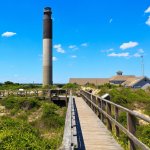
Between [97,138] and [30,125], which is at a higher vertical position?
[97,138]

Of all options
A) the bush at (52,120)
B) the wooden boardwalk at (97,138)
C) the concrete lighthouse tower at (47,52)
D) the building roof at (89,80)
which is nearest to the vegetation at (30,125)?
the bush at (52,120)

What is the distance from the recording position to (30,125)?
17781mm

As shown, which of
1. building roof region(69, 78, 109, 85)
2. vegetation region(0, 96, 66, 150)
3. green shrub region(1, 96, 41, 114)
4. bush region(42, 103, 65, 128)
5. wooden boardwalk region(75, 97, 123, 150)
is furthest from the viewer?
building roof region(69, 78, 109, 85)

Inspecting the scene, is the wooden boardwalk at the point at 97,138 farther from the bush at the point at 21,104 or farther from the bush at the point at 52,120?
the bush at the point at 21,104

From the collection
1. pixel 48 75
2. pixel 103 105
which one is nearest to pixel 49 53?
pixel 48 75

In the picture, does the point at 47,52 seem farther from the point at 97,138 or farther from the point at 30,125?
the point at 97,138

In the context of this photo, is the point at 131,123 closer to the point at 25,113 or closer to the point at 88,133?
the point at 88,133

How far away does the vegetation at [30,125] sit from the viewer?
36.6ft

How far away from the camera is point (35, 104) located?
123 ft

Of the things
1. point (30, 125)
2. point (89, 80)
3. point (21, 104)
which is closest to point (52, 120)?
point (30, 125)

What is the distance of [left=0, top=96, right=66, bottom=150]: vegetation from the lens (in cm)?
1115

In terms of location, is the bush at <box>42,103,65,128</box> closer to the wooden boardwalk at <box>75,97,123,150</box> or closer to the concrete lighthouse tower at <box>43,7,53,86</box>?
the wooden boardwalk at <box>75,97,123,150</box>

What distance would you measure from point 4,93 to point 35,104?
10749mm

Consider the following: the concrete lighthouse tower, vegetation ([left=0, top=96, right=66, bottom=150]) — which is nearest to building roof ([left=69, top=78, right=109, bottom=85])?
the concrete lighthouse tower
